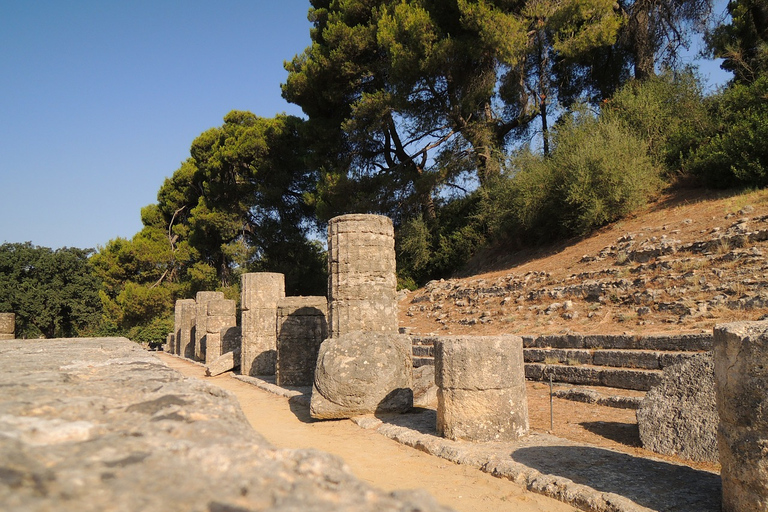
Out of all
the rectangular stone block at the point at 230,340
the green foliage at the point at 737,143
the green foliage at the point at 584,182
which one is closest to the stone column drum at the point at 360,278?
the rectangular stone block at the point at 230,340

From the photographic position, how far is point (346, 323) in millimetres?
8992

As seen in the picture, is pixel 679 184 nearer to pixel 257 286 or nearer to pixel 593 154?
pixel 593 154

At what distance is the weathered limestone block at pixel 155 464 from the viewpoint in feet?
2.91

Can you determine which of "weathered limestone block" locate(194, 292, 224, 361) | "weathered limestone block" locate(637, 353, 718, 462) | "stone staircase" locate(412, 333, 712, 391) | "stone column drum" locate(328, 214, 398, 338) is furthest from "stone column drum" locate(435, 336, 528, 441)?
"weathered limestone block" locate(194, 292, 224, 361)

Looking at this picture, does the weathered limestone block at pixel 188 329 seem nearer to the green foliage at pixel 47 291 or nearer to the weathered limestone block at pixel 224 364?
the weathered limestone block at pixel 224 364

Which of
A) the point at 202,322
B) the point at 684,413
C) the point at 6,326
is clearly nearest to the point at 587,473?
the point at 684,413

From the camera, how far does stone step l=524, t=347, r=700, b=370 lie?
781 centimetres

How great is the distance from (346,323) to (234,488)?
26.5 feet

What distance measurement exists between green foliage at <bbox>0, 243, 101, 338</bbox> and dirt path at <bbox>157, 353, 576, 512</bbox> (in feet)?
88.6

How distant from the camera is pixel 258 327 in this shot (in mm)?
13133

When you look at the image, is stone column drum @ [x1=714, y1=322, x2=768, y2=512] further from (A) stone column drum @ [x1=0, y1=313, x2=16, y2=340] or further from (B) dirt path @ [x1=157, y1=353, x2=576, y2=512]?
(A) stone column drum @ [x1=0, y1=313, x2=16, y2=340]

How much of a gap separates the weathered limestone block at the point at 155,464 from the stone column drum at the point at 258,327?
11.8m

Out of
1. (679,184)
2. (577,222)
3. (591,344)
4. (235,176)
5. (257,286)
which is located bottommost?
(591,344)

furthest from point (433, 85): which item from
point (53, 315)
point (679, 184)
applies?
point (53, 315)
